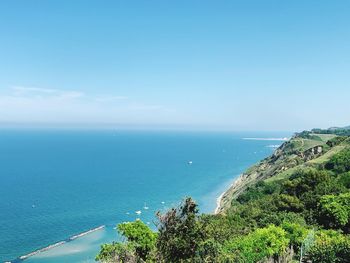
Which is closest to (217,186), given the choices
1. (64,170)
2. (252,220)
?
(64,170)

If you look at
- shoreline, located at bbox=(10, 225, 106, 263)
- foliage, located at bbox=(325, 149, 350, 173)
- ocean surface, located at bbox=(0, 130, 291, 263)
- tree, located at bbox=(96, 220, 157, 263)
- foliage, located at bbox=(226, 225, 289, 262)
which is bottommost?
shoreline, located at bbox=(10, 225, 106, 263)

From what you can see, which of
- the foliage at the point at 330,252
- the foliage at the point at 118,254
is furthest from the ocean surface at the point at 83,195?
the foliage at the point at 330,252

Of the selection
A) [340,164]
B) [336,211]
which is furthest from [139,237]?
[340,164]

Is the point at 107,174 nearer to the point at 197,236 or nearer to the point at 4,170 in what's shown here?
the point at 4,170

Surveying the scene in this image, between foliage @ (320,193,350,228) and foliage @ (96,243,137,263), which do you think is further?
foliage @ (320,193,350,228)

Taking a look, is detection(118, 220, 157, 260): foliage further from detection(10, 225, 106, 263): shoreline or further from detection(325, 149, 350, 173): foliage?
detection(325, 149, 350, 173): foliage

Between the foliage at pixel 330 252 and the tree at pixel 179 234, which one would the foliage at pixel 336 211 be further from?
the tree at pixel 179 234

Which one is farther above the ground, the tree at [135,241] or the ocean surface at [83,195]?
the tree at [135,241]

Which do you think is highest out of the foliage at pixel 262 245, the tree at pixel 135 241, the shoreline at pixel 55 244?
the foliage at pixel 262 245

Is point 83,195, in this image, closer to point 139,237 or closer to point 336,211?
point 139,237

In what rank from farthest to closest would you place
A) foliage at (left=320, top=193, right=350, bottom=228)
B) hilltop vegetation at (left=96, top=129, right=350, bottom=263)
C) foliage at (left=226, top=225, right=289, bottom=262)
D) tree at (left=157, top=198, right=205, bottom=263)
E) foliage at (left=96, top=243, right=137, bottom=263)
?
foliage at (left=320, top=193, right=350, bottom=228) < foliage at (left=96, top=243, right=137, bottom=263) < foliage at (left=226, top=225, right=289, bottom=262) < hilltop vegetation at (left=96, top=129, right=350, bottom=263) < tree at (left=157, top=198, right=205, bottom=263)

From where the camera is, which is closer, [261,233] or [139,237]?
[261,233]

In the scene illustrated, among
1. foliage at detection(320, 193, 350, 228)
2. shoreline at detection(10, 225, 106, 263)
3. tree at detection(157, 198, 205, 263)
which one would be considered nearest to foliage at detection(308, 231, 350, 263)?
tree at detection(157, 198, 205, 263)

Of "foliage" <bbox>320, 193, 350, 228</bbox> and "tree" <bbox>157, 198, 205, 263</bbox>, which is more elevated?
"tree" <bbox>157, 198, 205, 263</bbox>
